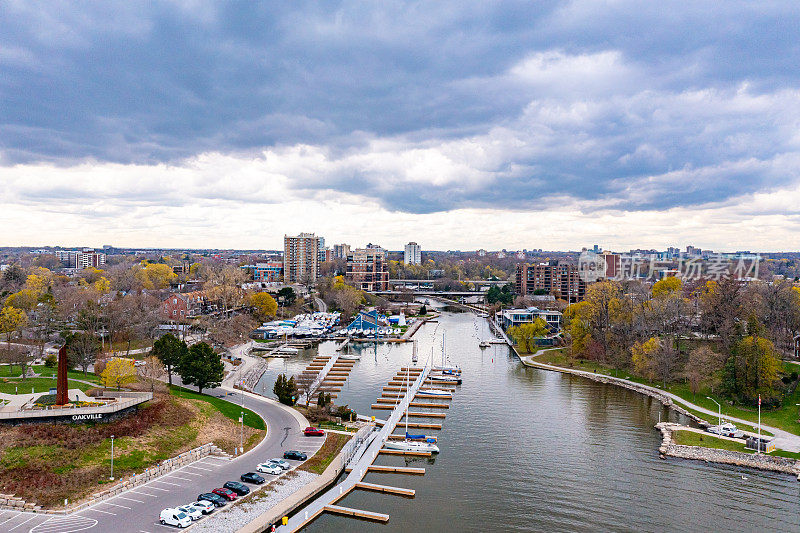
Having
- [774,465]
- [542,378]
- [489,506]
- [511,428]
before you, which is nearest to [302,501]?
[489,506]

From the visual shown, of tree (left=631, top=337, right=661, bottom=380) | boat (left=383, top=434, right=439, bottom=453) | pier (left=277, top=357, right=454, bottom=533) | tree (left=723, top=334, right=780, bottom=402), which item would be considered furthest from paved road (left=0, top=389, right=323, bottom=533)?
tree (left=631, top=337, right=661, bottom=380)

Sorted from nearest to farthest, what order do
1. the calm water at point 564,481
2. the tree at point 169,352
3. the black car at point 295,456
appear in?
the calm water at point 564,481 < the black car at point 295,456 < the tree at point 169,352

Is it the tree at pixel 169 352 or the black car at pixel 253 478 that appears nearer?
the black car at pixel 253 478

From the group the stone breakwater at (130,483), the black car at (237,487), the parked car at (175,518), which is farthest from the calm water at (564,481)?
the stone breakwater at (130,483)

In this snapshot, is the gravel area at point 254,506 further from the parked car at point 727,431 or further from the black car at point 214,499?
the parked car at point 727,431

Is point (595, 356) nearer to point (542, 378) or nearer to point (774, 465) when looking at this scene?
point (542, 378)

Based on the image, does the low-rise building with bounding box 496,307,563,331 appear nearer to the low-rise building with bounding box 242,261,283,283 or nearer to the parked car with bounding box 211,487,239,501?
the parked car with bounding box 211,487,239,501

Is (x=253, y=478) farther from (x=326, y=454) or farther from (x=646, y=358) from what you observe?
(x=646, y=358)
